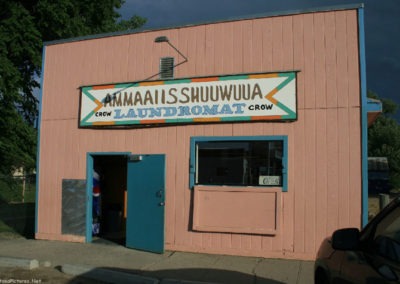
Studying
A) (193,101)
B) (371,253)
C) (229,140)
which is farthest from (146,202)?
(371,253)

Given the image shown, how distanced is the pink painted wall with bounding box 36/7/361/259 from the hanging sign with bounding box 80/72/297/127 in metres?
0.21

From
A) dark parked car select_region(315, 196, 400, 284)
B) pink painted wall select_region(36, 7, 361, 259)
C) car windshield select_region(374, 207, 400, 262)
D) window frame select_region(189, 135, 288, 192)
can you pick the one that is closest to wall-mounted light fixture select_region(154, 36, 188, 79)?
pink painted wall select_region(36, 7, 361, 259)

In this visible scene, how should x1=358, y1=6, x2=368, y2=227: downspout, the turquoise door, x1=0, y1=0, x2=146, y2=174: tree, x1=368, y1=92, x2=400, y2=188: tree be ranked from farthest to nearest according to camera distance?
x1=368, y1=92, x2=400, y2=188: tree, x1=0, y1=0, x2=146, y2=174: tree, the turquoise door, x1=358, y1=6, x2=368, y2=227: downspout

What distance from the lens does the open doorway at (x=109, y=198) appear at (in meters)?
11.4

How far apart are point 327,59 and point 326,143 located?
1760mm

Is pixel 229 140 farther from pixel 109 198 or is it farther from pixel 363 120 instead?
pixel 109 198

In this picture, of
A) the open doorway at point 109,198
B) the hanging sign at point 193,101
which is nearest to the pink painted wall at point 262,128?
the hanging sign at point 193,101

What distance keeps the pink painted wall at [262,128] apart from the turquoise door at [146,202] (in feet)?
0.96

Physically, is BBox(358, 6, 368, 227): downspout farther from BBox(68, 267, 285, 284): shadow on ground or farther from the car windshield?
the car windshield

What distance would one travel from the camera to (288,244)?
347 inches

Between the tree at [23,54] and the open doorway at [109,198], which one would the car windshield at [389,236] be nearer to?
the open doorway at [109,198]

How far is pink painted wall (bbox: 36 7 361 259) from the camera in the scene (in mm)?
8719

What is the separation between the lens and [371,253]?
3352 mm

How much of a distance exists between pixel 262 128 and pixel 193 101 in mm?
1694
